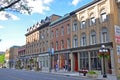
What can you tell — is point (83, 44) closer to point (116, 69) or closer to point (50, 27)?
point (116, 69)

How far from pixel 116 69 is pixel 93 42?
7.16m

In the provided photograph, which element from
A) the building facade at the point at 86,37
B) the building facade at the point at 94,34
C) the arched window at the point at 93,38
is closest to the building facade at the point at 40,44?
the building facade at the point at 86,37

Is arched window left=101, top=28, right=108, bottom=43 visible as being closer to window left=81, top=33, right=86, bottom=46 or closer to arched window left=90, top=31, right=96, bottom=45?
arched window left=90, top=31, right=96, bottom=45

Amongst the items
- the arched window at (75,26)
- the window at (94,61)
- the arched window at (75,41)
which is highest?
the arched window at (75,26)

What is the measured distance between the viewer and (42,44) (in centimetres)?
6500

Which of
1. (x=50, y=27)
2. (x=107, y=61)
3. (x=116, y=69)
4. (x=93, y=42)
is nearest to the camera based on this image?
(x=116, y=69)

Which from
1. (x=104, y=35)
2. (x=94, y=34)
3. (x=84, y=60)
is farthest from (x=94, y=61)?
(x=104, y=35)

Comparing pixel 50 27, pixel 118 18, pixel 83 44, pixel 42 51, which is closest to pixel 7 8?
pixel 118 18

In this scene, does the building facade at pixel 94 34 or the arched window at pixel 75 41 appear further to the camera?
the arched window at pixel 75 41

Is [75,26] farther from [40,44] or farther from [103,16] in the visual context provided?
[40,44]

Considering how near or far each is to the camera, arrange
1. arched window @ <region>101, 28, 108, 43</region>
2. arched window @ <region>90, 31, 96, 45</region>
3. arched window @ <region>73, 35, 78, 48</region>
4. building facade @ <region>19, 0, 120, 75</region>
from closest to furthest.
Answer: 1. building facade @ <region>19, 0, 120, 75</region>
2. arched window @ <region>101, 28, 108, 43</region>
3. arched window @ <region>90, 31, 96, 45</region>
4. arched window @ <region>73, 35, 78, 48</region>

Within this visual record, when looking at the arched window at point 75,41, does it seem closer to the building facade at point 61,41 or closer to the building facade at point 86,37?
the building facade at point 86,37

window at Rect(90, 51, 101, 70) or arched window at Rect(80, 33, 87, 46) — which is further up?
arched window at Rect(80, 33, 87, 46)

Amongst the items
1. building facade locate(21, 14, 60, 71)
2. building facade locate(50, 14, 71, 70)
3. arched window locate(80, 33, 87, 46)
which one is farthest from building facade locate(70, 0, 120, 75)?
building facade locate(21, 14, 60, 71)
